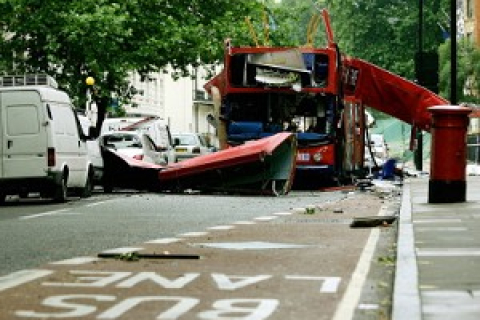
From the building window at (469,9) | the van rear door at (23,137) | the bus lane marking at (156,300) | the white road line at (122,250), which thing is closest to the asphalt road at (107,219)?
the white road line at (122,250)

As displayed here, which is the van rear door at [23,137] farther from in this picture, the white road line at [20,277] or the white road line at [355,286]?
the white road line at [20,277]

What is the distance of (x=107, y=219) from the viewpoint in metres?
17.9

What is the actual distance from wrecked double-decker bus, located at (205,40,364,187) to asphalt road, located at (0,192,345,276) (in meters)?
1.97

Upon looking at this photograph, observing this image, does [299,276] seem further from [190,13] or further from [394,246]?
[190,13]

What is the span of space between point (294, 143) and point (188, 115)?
63516 mm

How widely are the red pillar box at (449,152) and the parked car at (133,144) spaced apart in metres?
13.9

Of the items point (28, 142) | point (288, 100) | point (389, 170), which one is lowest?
point (389, 170)

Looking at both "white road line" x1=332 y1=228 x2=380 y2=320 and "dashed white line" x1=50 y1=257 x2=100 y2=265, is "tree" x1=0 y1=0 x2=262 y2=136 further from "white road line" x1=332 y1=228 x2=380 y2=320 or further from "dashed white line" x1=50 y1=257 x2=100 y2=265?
"dashed white line" x1=50 y1=257 x2=100 y2=265

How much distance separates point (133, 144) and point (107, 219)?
15.2 meters

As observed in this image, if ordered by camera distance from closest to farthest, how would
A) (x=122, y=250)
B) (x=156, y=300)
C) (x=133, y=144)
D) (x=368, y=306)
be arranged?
(x=368, y=306)
(x=156, y=300)
(x=122, y=250)
(x=133, y=144)

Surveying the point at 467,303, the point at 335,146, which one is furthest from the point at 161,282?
the point at 335,146

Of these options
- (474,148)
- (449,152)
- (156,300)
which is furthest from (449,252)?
(474,148)

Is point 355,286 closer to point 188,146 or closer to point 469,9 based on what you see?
point 188,146

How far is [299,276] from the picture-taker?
972 centimetres
